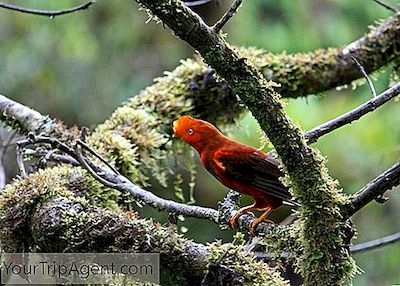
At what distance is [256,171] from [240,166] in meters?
0.04

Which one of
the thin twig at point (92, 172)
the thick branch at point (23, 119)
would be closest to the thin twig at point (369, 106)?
the thin twig at point (92, 172)

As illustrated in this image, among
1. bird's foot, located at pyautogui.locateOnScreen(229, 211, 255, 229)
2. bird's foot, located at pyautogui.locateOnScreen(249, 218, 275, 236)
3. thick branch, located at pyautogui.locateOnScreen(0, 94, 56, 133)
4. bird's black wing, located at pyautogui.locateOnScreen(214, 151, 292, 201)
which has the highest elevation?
thick branch, located at pyautogui.locateOnScreen(0, 94, 56, 133)

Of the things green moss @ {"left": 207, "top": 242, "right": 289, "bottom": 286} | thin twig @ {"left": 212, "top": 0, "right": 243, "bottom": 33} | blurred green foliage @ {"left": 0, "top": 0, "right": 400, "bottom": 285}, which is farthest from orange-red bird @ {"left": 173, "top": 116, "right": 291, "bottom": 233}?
blurred green foliage @ {"left": 0, "top": 0, "right": 400, "bottom": 285}

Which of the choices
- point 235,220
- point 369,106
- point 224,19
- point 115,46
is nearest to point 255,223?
point 235,220

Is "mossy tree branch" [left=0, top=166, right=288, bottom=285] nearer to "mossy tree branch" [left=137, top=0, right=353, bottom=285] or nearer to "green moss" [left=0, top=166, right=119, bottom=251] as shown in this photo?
"green moss" [left=0, top=166, right=119, bottom=251]

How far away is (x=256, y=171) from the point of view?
1.50 m

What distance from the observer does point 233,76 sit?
3.99 feet

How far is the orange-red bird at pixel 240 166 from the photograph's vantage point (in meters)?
1.48

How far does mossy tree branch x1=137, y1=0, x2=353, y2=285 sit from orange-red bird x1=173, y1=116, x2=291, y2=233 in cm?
20

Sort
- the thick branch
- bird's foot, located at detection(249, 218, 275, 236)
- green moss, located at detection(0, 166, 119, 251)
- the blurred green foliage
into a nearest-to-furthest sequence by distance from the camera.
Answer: bird's foot, located at detection(249, 218, 275, 236) < green moss, located at detection(0, 166, 119, 251) < the thick branch < the blurred green foliage

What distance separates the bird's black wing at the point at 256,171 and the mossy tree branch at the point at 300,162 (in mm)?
194

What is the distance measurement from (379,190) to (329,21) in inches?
171

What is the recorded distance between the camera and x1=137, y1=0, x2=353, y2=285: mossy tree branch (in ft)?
3.95

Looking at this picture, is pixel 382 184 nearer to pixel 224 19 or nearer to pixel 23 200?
pixel 224 19
